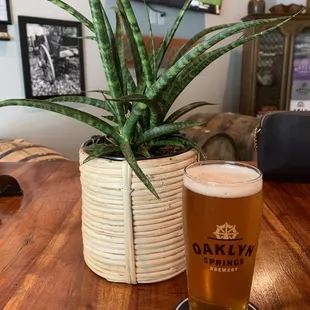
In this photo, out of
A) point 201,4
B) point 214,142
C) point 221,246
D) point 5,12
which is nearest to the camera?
point 221,246

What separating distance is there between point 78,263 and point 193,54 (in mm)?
394

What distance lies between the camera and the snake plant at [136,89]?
1.60ft

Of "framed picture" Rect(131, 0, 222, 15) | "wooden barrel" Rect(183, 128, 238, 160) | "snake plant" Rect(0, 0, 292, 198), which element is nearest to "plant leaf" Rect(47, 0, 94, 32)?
"snake plant" Rect(0, 0, 292, 198)

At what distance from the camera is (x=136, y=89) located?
58 cm

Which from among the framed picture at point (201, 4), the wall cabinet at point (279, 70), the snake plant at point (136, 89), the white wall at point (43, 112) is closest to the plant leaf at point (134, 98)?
the snake plant at point (136, 89)

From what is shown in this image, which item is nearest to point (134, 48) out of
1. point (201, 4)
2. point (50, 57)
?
point (50, 57)

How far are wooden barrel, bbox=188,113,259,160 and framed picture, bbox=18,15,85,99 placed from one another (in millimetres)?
897

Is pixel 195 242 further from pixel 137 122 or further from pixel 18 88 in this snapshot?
pixel 18 88

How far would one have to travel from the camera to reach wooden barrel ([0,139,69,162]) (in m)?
1.60

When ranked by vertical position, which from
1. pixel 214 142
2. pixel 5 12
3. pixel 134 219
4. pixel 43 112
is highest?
pixel 5 12

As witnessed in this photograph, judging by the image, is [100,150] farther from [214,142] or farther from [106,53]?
[214,142]

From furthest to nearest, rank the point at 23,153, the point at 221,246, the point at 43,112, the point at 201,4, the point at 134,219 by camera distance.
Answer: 1. the point at 201,4
2. the point at 43,112
3. the point at 23,153
4. the point at 134,219
5. the point at 221,246

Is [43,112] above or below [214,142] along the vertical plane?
above

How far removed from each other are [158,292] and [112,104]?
0.96 feet
